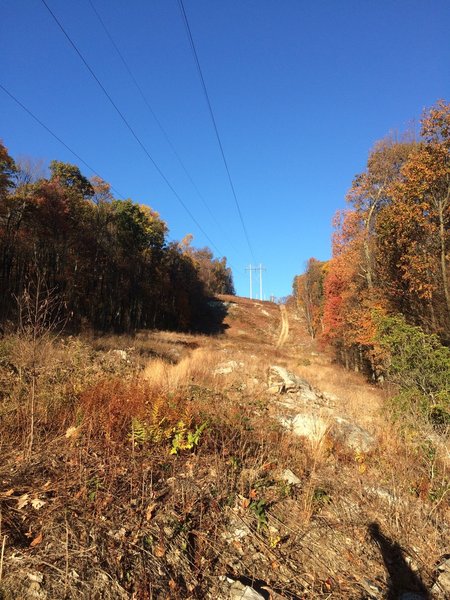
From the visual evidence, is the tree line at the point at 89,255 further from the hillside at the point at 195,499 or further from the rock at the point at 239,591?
the rock at the point at 239,591

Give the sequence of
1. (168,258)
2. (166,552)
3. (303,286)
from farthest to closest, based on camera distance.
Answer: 1. (303,286)
2. (168,258)
3. (166,552)

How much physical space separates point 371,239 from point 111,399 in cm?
2159

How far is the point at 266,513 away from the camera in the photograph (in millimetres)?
4133

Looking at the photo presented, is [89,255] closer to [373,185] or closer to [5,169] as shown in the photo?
[5,169]

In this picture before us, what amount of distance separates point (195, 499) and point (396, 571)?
2.25 m

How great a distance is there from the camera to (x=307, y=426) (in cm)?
714

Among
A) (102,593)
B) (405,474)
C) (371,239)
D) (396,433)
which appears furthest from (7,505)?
(371,239)

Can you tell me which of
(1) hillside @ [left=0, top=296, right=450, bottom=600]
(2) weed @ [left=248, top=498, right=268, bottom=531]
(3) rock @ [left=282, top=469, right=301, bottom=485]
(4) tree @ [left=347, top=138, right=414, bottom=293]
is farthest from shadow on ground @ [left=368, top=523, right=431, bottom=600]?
(4) tree @ [left=347, top=138, right=414, bottom=293]

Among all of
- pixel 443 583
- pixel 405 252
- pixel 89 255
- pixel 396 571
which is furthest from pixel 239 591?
pixel 89 255

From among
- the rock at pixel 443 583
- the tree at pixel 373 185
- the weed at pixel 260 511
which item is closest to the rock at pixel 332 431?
the weed at pixel 260 511

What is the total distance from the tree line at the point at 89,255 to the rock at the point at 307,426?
302 inches

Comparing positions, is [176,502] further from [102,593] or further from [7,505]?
[7,505]

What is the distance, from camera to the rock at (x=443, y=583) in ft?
11.5

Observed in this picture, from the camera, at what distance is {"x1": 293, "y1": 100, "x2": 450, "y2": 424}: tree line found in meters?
9.29
